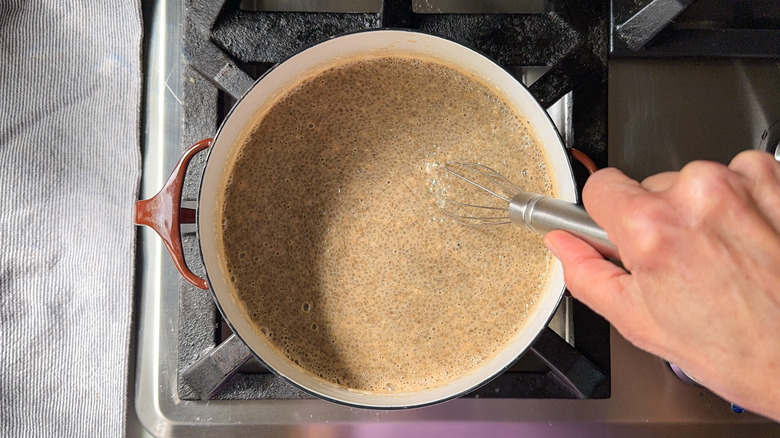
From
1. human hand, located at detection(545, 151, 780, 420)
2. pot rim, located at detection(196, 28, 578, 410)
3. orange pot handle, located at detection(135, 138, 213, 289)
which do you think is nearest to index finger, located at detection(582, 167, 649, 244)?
human hand, located at detection(545, 151, 780, 420)

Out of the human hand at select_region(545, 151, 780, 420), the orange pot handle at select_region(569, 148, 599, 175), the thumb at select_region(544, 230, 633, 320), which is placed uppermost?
the human hand at select_region(545, 151, 780, 420)

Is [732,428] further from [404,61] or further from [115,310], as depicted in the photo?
[115,310]

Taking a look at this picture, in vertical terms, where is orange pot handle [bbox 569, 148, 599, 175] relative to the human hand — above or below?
below

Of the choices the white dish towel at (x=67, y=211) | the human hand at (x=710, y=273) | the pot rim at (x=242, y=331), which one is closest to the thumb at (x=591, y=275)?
the human hand at (x=710, y=273)

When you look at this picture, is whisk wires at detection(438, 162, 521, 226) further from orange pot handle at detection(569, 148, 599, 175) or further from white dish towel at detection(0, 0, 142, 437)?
white dish towel at detection(0, 0, 142, 437)

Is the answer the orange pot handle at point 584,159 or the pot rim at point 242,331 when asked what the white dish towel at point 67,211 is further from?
the orange pot handle at point 584,159

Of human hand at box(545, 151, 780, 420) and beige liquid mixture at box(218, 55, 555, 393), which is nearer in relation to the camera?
human hand at box(545, 151, 780, 420)
